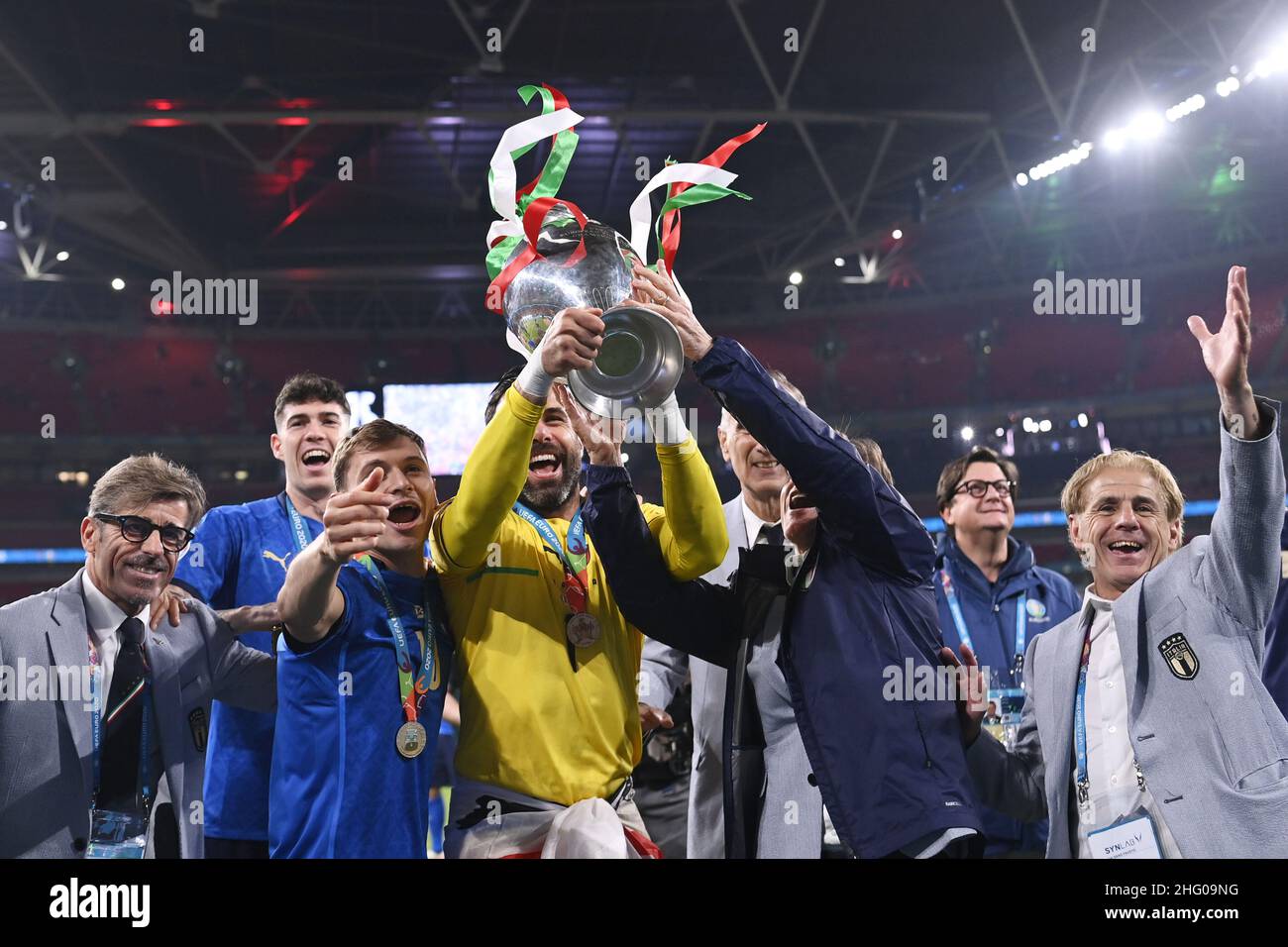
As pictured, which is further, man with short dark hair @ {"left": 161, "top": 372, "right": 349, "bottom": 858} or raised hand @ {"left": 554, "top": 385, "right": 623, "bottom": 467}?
man with short dark hair @ {"left": 161, "top": 372, "right": 349, "bottom": 858}

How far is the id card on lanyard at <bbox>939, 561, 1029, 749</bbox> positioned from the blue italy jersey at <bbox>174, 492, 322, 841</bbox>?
1948 millimetres

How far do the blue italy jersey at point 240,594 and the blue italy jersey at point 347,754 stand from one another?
0.66m

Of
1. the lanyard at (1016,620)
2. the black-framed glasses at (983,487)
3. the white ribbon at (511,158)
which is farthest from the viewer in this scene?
the black-framed glasses at (983,487)

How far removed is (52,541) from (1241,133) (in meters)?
16.6

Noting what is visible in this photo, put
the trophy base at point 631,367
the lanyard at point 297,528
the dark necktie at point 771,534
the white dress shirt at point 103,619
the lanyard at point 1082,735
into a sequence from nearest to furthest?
the trophy base at point 631,367
the lanyard at point 1082,735
the white dress shirt at point 103,619
the dark necktie at point 771,534
the lanyard at point 297,528

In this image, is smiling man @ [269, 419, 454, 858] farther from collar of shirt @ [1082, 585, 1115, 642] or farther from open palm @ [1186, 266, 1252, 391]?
open palm @ [1186, 266, 1252, 391]

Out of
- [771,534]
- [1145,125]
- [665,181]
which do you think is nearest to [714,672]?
[771,534]

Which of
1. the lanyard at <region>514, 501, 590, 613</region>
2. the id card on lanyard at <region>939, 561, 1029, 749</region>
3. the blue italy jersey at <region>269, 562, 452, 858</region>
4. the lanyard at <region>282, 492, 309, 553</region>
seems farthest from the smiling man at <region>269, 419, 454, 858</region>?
the id card on lanyard at <region>939, 561, 1029, 749</region>

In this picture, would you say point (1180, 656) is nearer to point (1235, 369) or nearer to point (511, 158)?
point (1235, 369)

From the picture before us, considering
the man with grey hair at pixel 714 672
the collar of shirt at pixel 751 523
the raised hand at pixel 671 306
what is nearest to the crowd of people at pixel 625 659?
the raised hand at pixel 671 306

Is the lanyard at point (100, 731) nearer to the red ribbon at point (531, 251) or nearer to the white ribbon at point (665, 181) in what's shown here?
the red ribbon at point (531, 251)

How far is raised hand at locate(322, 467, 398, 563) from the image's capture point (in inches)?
76.9

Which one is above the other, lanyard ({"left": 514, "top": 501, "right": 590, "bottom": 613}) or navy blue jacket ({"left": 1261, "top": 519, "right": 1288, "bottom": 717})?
lanyard ({"left": 514, "top": 501, "right": 590, "bottom": 613})

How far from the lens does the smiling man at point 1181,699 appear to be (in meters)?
2.23
